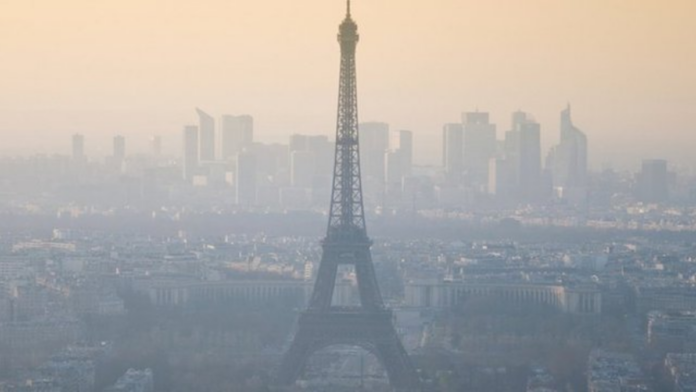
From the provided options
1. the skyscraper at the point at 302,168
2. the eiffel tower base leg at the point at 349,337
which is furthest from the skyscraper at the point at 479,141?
the eiffel tower base leg at the point at 349,337

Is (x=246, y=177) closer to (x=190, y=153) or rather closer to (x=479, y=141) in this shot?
(x=190, y=153)

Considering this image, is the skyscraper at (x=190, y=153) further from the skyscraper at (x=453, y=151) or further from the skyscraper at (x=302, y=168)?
the skyscraper at (x=453, y=151)

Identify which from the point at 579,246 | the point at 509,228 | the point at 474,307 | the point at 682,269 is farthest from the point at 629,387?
the point at 509,228

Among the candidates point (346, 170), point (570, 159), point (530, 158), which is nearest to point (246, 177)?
point (530, 158)

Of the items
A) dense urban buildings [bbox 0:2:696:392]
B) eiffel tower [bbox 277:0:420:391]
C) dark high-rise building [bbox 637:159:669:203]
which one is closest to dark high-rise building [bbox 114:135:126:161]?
dense urban buildings [bbox 0:2:696:392]

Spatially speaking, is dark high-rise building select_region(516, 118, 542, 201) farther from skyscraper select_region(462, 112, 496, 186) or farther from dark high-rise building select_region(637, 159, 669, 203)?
dark high-rise building select_region(637, 159, 669, 203)
